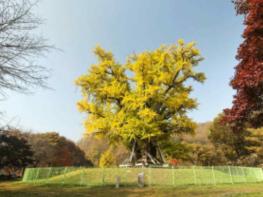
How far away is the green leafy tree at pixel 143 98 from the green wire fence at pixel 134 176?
173 inches

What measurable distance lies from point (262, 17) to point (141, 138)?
18.4 meters

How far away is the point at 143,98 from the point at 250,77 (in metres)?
17.7

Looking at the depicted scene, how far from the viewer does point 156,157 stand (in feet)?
94.0

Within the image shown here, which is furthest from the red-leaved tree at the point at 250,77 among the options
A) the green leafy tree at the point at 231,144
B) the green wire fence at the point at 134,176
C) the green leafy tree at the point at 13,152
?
the green leafy tree at the point at 231,144

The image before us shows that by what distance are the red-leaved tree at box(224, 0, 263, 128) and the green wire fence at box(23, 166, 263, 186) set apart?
11185mm

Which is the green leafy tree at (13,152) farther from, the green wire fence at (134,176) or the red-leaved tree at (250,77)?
the red-leaved tree at (250,77)

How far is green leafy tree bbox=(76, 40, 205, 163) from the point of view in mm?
26609

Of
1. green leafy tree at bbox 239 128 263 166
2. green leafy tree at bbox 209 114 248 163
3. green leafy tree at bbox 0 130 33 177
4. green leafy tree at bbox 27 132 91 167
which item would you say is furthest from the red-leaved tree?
green leafy tree at bbox 209 114 248 163

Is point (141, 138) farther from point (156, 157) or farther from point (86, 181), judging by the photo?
point (86, 181)

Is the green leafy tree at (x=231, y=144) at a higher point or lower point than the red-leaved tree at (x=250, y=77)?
higher

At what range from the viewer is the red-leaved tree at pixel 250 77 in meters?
8.91

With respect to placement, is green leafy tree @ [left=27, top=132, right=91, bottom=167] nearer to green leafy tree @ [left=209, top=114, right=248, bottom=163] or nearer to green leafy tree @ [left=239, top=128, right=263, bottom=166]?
green leafy tree @ [left=209, top=114, right=248, bottom=163]

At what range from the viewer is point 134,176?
2175 cm

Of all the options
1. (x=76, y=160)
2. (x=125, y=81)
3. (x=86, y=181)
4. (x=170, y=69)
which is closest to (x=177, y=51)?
(x=170, y=69)
